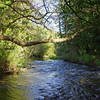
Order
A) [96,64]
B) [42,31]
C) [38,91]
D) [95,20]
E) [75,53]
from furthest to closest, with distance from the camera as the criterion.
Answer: [75,53]
[96,64]
[38,91]
[42,31]
[95,20]

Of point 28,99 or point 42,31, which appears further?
point 42,31

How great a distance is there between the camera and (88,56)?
25.8m

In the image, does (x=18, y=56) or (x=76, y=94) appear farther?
(x=18, y=56)

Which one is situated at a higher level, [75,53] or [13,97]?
[75,53]

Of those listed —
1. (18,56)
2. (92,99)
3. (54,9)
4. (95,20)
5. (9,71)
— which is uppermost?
(54,9)

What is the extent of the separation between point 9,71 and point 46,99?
7.34 metres

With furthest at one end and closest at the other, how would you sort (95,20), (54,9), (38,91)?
(38,91), (54,9), (95,20)

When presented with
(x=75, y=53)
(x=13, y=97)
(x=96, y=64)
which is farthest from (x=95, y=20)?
(x=75, y=53)

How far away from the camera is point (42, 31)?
811cm

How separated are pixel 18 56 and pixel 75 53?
72.5 ft

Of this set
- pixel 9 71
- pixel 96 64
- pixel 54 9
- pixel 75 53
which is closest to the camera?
pixel 54 9

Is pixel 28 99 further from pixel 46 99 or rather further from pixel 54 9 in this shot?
pixel 54 9

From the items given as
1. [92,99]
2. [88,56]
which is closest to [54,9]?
[92,99]

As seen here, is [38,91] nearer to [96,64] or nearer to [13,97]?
[13,97]
